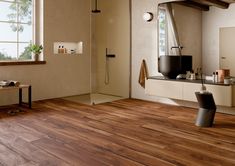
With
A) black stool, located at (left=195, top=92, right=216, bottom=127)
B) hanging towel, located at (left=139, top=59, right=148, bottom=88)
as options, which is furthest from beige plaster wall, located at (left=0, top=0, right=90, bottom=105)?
black stool, located at (left=195, top=92, right=216, bottom=127)

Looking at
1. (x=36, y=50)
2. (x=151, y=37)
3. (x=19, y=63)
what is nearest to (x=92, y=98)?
(x=36, y=50)

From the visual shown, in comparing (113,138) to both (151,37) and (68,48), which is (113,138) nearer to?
(151,37)

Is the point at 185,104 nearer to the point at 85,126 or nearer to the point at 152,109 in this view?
the point at 152,109

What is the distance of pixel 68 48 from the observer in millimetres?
6113

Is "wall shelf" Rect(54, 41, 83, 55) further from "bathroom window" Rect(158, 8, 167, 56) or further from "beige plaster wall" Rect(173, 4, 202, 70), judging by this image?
"beige plaster wall" Rect(173, 4, 202, 70)

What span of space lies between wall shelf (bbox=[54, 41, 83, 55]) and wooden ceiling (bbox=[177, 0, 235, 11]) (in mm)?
2663

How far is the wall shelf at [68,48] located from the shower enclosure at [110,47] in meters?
0.35

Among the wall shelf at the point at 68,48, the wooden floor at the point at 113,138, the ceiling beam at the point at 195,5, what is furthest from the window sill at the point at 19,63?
the ceiling beam at the point at 195,5

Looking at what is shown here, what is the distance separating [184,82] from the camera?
14.3 ft

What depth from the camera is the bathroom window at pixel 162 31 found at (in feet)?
16.3

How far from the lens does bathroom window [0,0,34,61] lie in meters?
4.98

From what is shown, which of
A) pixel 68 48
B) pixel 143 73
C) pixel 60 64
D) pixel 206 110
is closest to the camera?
pixel 206 110

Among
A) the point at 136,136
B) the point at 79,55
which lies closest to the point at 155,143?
the point at 136,136

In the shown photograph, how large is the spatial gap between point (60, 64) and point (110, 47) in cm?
125
